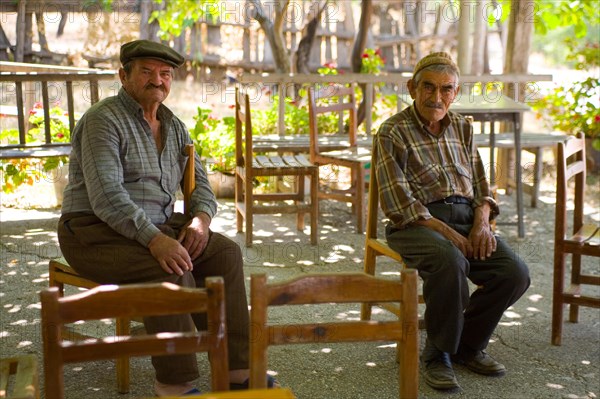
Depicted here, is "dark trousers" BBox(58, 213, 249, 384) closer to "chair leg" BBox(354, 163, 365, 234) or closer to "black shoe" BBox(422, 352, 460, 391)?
"black shoe" BBox(422, 352, 460, 391)

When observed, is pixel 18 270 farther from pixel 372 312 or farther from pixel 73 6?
pixel 73 6

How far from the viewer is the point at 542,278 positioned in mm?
5562

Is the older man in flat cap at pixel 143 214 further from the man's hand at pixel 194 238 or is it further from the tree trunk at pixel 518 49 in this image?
the tree trunk at pixel 518 49

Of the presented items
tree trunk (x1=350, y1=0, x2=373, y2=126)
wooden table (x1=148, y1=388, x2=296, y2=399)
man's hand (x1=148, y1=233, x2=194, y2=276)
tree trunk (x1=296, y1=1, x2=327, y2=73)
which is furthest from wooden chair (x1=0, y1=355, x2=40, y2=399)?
tree trunk (x1=296, y1=1, x2=327, y2=73)

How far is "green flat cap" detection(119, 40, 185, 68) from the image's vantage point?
138 inches

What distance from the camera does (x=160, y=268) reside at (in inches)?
132

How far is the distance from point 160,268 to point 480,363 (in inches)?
62.8

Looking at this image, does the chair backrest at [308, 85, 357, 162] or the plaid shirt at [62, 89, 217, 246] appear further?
the chair backrest at [308, 85, 357, 162]

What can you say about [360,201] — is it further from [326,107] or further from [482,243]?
[482,243]

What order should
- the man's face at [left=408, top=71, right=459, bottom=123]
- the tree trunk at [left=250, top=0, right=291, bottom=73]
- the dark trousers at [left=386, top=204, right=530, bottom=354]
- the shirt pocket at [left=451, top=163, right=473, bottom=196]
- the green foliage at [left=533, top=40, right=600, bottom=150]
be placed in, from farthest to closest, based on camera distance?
the green foliage at [left=533, top=40, right=600, bottom=150], the tree trunk at [left=250, top=0, right=291, bottom=73], the shirt pocket at [left=451, top=163, right=473, bottom=196], the man's face at [left=408, top=71, right=459, bottom=123], the dark trousers at [left=386, top=204, right=530, bottom=354]

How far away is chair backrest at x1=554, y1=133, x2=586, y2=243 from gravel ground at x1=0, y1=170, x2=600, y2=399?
1.94 feet

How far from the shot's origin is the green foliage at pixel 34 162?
690 centimetres

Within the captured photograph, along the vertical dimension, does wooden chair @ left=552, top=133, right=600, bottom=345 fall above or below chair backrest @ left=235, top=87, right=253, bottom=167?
below

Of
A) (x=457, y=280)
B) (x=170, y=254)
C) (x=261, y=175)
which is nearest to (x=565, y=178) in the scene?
(x=457, y=280)
